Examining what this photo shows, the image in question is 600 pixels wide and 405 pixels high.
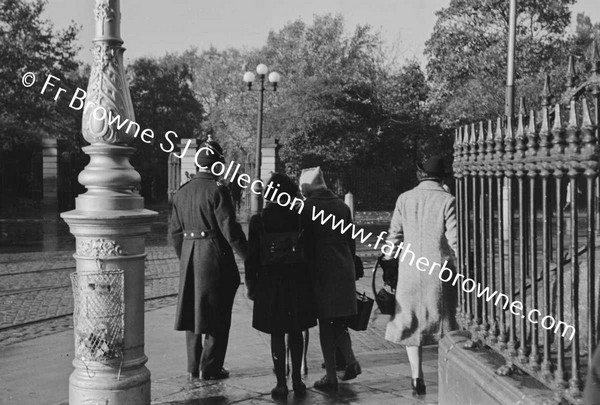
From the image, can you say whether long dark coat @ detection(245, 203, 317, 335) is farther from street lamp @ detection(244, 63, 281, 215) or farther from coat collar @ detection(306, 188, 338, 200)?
street lamp @ detection(244, 63, 281, 215)

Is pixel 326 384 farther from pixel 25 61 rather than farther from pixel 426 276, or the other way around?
pixel 25 61

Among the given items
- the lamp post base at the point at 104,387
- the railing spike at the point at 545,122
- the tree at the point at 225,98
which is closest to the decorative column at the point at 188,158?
the tree at the point at 225,98

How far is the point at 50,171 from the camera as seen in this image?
3450 cm

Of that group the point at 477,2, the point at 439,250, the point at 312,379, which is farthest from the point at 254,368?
the point at 477,2

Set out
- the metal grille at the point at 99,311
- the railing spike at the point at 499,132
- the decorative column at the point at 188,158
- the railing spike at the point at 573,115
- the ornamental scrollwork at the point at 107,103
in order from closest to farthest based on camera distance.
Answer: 1. the railing spike at the point at 573,115
2. the railing spike at the point at 499,132
3. the metal grille at the point at 99,311
4. the ornamental scrollwork at the point at 107,103
5. the decorative column at the point at 188,158

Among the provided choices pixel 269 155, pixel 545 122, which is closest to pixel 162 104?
pixel 269 155

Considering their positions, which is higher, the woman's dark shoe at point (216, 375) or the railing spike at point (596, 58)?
the railing spike at point (596, 58)

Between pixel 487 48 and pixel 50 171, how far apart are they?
19.4m

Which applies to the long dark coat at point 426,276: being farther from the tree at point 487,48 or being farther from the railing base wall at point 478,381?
the tree at point 487,48

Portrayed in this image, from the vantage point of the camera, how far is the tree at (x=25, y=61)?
31.0 metres

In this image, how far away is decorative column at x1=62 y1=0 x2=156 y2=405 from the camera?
496cm

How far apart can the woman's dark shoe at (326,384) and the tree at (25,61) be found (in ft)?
91.3

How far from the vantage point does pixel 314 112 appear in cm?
3278

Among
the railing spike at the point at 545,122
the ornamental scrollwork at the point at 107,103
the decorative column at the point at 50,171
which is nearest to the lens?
the railing spike at the point at 545,122
